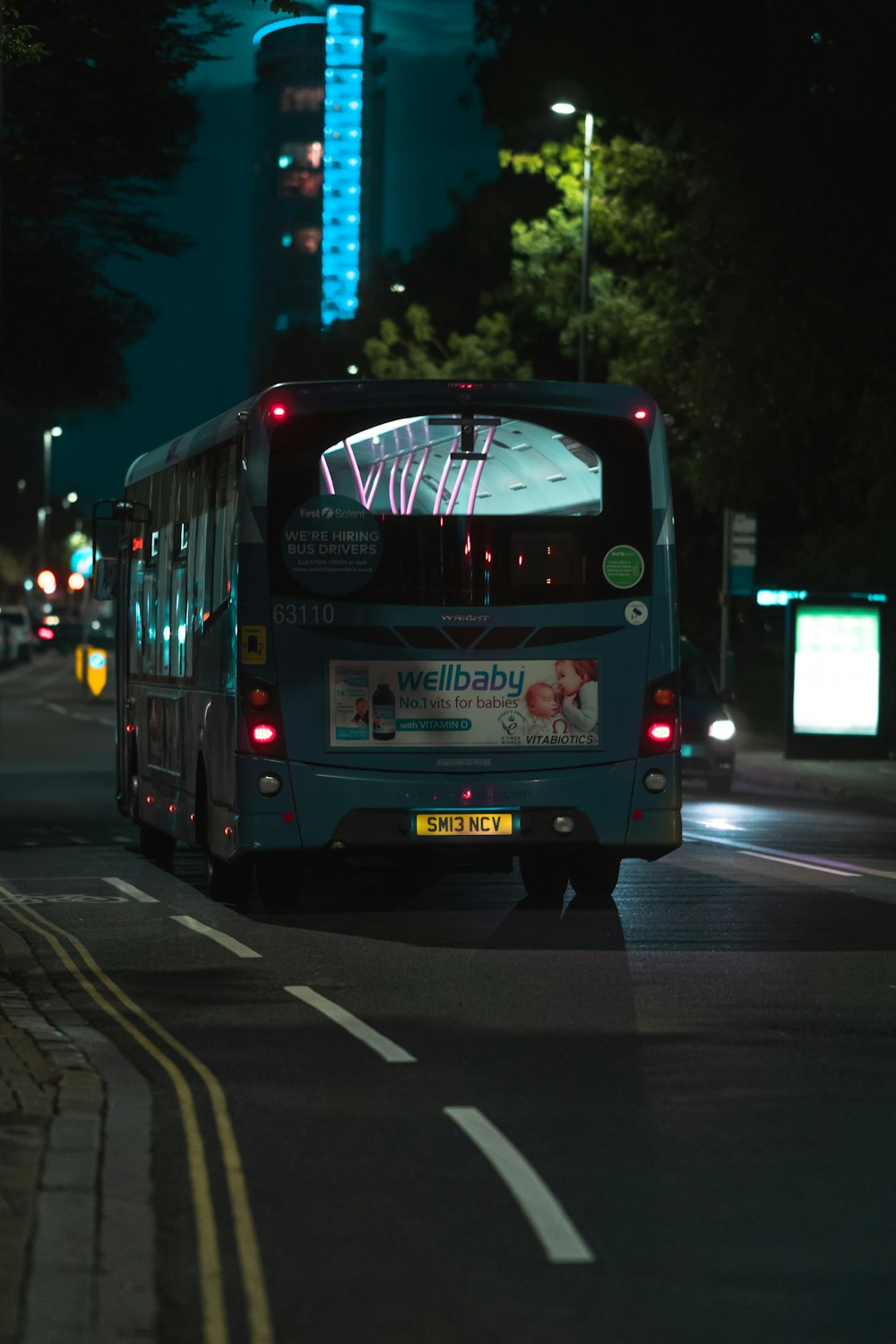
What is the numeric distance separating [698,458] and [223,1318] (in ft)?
116

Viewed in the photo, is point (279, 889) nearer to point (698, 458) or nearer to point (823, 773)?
point (823, 773)

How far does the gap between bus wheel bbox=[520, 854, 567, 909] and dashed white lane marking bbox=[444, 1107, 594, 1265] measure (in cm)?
812

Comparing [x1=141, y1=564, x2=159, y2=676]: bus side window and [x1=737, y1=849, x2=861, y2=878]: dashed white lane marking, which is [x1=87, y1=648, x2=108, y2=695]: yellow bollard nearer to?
Answer: [x1=141, y1=564, x2=159, y2=676]: bus side window

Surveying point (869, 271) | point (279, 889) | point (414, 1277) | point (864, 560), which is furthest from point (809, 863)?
point (864, 560)

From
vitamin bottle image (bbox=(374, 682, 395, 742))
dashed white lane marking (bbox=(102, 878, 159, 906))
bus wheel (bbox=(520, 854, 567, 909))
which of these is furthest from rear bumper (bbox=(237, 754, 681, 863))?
dashed white lane marking (bbox=(102, 878, 159, 906))

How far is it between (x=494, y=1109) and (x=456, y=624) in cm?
644

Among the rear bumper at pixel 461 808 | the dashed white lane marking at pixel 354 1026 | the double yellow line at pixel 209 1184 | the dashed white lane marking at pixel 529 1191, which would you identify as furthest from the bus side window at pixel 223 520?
the dashed white lane marking at pixel 529 1191

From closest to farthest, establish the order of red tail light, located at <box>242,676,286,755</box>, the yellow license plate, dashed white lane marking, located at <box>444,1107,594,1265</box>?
dashed white lane marking, located at <box>444,1107,594,1265</box> → red tail light, located at <box>242,676,286,755</box> → the yellow license plate

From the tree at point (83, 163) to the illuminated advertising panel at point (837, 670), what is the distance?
9.91 metres

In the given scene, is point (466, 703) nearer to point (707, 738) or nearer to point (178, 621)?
point (178, 621)

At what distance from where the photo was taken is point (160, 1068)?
364 inches

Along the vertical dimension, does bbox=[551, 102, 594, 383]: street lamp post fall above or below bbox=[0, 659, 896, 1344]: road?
above

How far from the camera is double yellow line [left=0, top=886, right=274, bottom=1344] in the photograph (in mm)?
5797

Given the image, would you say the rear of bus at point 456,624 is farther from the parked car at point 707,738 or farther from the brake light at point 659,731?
the parked car at point 707,738
